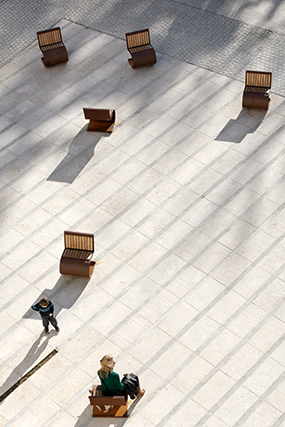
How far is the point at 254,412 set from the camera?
1008 centimetres

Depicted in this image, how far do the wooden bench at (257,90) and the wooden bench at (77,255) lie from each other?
18.4ft

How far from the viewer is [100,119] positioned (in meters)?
14.8

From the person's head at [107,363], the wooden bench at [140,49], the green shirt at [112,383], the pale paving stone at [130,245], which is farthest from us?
the wooden bench at [140,49]

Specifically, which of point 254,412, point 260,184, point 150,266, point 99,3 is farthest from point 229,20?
point 254,412

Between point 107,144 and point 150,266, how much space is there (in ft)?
12.1

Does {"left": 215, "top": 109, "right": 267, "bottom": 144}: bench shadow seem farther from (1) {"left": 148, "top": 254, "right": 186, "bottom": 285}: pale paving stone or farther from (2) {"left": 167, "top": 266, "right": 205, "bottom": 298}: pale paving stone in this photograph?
(2) {"left": 167, "top": 266, "right": 205, "bottom": 298}: pale paving stone

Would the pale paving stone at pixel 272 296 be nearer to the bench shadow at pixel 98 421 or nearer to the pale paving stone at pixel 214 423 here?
the pale paving stone at pixel 214 423

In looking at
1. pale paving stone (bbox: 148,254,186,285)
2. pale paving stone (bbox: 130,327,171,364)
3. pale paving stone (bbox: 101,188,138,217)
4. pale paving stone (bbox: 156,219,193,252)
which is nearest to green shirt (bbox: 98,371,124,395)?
pale paving stone (bbox: 130,327,171,364)

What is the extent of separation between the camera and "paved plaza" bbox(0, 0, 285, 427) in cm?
1047

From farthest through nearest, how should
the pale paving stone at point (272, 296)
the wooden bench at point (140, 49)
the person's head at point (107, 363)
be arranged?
the wooden bench at point (140, 49) < the pale paving stone at point (272, 296) < the person's head at point (107, 363)

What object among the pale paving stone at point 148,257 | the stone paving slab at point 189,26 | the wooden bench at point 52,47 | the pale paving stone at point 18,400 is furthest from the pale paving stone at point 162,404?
the wooden bench at point 52,47

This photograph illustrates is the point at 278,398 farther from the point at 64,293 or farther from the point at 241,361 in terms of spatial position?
the point at 64,293

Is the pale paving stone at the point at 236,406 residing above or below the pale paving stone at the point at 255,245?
below

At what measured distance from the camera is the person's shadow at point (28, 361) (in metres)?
10.6
